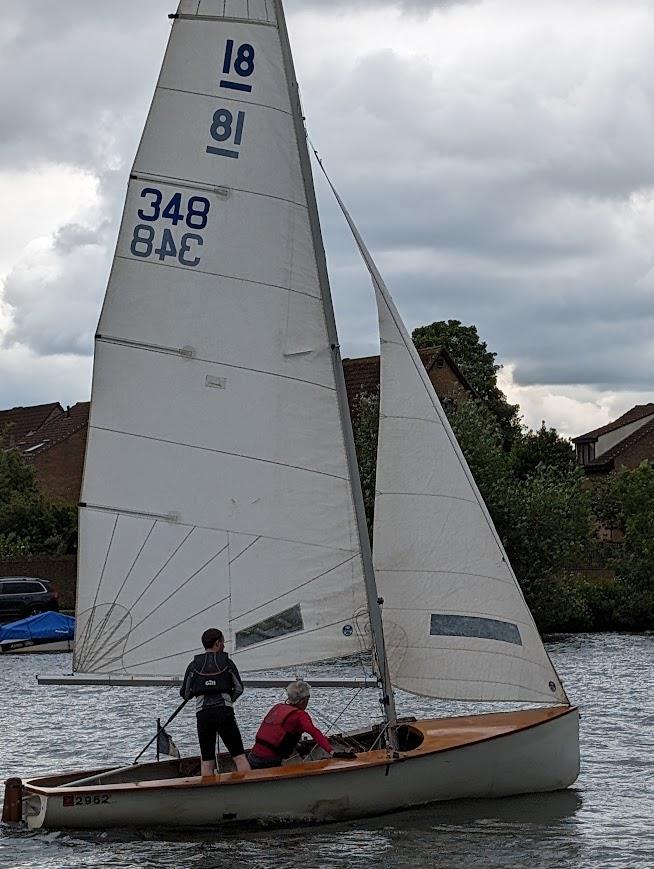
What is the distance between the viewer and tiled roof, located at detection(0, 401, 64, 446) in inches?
3280

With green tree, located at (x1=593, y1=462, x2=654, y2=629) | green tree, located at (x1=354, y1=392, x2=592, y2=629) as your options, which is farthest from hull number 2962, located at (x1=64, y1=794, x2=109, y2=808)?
green tree, located at (x1=593, y1=462, x2=654, y2=629)

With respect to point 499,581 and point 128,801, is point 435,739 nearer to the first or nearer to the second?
point 499,581

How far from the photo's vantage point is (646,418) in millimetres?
89938

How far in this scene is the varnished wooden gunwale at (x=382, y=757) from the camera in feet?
45.5

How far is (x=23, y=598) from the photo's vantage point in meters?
48.3

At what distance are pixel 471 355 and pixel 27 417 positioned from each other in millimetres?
27732

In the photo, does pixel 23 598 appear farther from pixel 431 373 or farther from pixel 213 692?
pixel 213 692

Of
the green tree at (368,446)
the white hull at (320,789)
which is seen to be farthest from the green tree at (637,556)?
the white hull at (320,789)

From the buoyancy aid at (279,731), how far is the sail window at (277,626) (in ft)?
2.34

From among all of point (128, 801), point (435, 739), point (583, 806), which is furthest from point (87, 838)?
point (583, 806)

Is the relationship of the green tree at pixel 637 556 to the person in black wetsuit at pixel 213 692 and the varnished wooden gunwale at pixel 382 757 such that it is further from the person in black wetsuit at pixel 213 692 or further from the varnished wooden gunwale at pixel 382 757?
the person in black wetsuit at pixel 213 692

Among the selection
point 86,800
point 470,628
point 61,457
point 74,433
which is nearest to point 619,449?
point 74,433

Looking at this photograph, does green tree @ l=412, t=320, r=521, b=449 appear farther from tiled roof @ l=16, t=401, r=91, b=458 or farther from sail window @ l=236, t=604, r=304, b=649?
sail window @ l=236, t=604, r=304, b=649

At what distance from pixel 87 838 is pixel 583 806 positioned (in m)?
5.72
